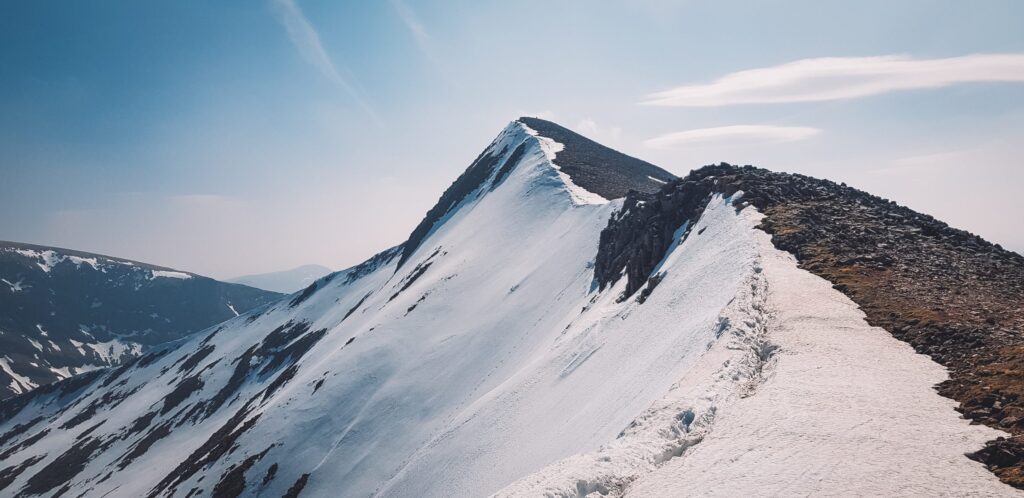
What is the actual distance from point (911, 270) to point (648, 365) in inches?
427

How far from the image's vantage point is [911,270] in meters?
18.7

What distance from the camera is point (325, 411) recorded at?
49.8 meters

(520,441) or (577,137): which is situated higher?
(577,137)

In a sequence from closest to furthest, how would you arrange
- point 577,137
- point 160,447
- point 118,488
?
point 118,488 < point 160,447 < point 577,137

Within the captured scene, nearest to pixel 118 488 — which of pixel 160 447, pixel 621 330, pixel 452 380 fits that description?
pixel 160 447

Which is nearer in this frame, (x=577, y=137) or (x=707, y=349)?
(x=707, y=349)

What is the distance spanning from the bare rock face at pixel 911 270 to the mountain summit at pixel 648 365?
99 millimetres

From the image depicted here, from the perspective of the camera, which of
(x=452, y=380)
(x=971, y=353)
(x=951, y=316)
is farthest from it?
(x=452, y=380)

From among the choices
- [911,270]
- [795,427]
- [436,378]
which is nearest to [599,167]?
[436,378]

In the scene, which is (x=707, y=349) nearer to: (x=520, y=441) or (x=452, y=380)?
(x=520, y=441)

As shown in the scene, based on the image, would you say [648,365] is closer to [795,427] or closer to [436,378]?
[795,427]

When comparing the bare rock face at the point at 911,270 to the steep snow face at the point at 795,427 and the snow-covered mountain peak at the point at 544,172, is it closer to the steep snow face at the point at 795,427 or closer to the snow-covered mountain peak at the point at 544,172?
the steep snow face at the point at 795,427

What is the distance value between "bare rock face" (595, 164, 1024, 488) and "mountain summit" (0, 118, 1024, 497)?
99mm

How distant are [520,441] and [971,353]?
17405 mm
